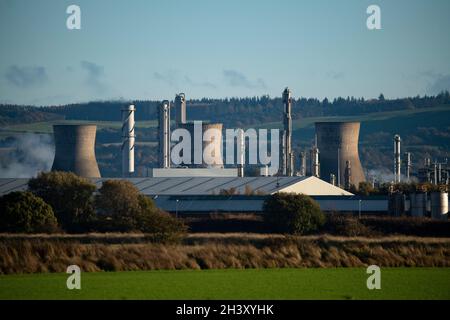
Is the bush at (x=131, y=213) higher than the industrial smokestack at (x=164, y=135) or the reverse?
the reverse

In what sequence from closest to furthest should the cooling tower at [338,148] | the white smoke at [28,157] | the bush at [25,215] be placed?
the bush at [25,215], the cooling tower at [338,148], the white smoke at [28,157]

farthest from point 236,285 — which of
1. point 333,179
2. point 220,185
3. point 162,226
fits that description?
point 333,179

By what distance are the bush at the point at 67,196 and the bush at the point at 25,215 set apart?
346cm

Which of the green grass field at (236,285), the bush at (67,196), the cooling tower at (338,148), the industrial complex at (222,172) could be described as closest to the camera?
the green grass field at (236,285)

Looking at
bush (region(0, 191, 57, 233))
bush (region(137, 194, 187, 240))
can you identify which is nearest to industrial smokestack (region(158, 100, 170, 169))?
bush (region(0, 191, 57, 233))

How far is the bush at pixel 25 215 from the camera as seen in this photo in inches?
1576

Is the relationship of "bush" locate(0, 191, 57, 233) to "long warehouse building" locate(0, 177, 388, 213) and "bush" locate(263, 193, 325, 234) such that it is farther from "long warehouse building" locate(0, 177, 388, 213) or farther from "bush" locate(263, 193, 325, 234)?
"long warehouse building" locate(0, 177, 388, 213)

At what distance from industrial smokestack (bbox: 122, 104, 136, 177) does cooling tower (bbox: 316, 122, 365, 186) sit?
13.7m

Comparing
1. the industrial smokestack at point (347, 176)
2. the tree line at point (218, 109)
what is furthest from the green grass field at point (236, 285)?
the tree line at point (218, 109)

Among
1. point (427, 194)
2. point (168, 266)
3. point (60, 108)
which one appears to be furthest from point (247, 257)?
point (60, 108)

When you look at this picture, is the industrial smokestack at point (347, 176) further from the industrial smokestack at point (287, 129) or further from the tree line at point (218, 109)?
the tree line at point (218, 109)

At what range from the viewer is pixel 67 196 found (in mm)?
50938
